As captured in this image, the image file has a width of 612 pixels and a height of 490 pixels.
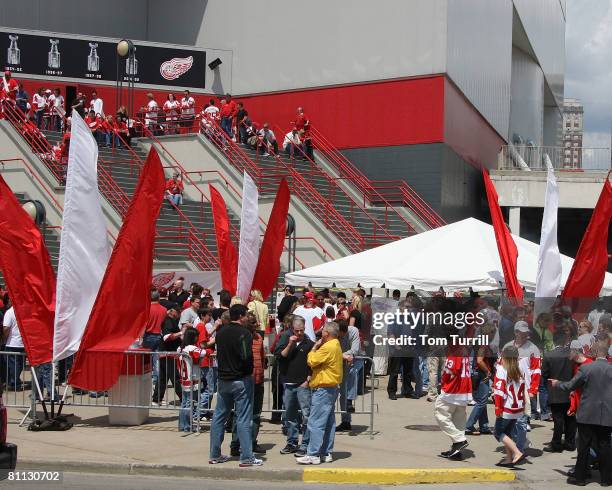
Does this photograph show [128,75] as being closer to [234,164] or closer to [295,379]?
[234,164]

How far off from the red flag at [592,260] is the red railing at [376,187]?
17.5m

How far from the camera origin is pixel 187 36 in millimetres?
40438

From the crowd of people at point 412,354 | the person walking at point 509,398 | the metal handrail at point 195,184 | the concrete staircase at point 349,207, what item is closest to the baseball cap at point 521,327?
the crowd of people at point 412,354

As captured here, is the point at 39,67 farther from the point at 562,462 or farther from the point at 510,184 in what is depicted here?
the point at 562,462

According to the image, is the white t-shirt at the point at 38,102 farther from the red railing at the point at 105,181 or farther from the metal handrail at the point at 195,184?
the metal handrail at the point at 195,184

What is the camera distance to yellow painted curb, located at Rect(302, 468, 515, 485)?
11797 mm

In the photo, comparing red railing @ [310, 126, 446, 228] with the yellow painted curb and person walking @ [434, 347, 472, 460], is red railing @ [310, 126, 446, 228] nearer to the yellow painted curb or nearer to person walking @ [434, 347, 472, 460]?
person walking @ [434, 347, 472, 460]

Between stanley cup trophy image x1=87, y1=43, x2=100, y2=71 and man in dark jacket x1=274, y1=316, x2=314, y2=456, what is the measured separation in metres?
26.9

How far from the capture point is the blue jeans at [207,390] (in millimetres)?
14789

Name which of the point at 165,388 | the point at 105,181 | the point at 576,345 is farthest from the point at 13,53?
the point at 576,345

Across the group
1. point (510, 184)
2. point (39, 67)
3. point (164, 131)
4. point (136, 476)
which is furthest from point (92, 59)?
point (136, 476)

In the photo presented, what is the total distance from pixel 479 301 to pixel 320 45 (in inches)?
941

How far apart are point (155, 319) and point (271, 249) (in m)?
3.17

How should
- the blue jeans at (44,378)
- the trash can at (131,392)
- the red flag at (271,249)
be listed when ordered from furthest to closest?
the red flag at (271,249) < the blue jeans at (44,378) < the trash can at (131,392)
